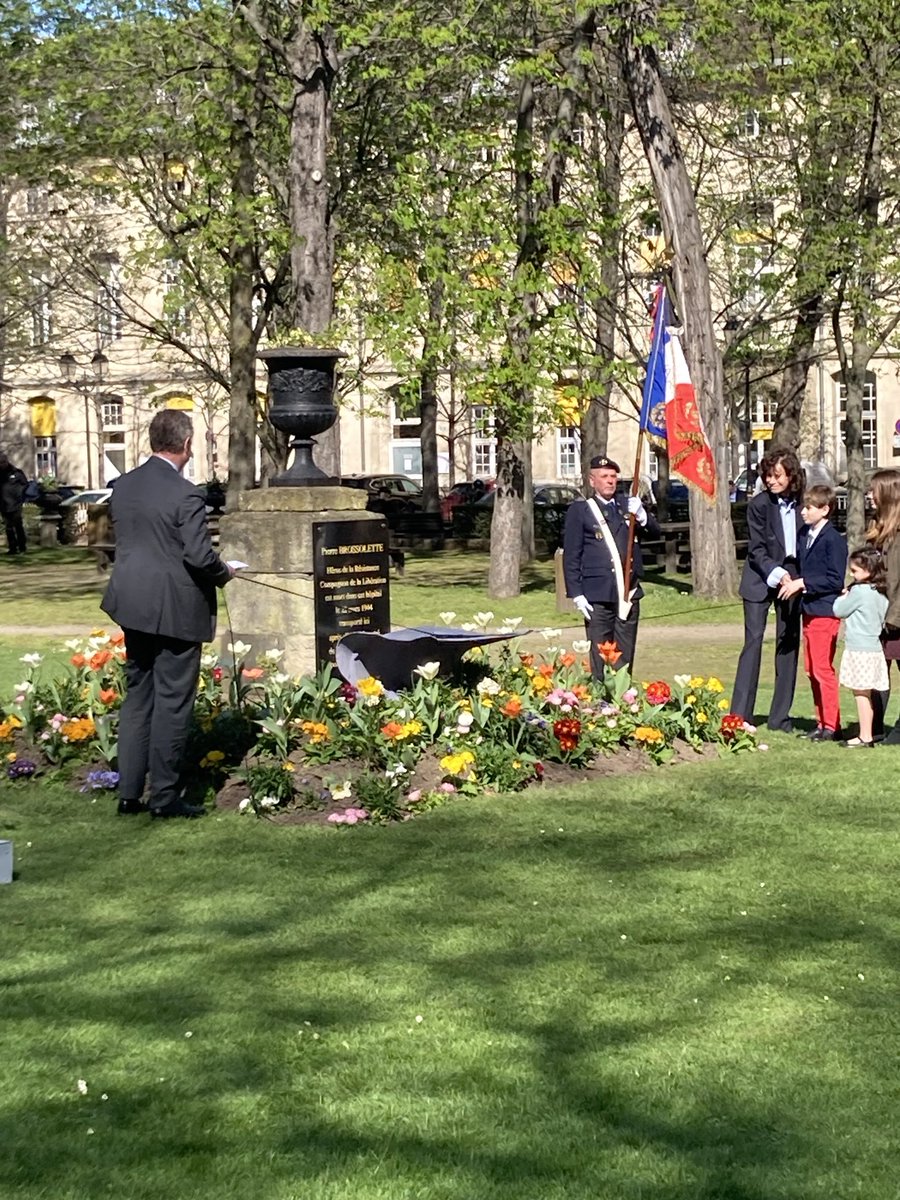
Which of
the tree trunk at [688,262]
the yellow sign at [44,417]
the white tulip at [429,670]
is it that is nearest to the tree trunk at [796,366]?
the tree trunk at [688,262]

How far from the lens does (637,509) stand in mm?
13008

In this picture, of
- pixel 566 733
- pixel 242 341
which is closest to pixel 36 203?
pixel 242 341

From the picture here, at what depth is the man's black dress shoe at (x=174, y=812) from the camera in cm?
977

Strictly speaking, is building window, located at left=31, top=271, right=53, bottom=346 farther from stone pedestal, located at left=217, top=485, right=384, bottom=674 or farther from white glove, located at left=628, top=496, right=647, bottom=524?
white glove, located at left=628, top=496, right=647, bottom=524

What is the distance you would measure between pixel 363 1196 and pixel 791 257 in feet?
89.1

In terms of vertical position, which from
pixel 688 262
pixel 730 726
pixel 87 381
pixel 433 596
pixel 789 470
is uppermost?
pixel 87 381

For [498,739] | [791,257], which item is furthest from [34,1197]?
[791,257]

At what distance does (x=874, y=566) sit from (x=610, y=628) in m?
2.19

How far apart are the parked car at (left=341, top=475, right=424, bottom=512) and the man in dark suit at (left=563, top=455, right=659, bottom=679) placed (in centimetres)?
2070

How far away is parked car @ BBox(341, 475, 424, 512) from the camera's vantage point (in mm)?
44594

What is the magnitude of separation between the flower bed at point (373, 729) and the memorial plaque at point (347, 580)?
65cm

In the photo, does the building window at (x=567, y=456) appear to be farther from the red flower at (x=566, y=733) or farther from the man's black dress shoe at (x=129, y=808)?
the man's black dress shoe at (x=129, y=808)

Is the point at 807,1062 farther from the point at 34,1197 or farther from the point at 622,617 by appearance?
the point at 622,617

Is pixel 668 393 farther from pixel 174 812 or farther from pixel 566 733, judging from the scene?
pixel 174 812
